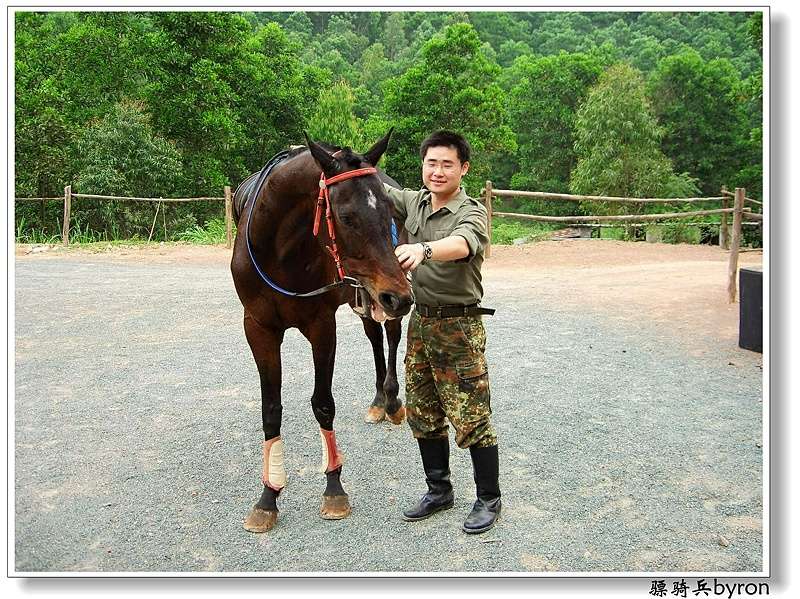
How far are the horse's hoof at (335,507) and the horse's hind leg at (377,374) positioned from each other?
3.82 feet

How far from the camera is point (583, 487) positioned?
313cm

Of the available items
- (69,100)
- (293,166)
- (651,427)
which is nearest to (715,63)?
(69,100)

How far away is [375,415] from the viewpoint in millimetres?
4086

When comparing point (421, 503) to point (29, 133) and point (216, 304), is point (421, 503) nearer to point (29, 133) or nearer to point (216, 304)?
point (216, 304)

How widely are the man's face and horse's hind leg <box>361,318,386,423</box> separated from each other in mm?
1711

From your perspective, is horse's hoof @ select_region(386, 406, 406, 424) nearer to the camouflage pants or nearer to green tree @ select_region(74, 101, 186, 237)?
the camouflage pants

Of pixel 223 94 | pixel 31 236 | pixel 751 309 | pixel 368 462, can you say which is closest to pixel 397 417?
pixel 368 462

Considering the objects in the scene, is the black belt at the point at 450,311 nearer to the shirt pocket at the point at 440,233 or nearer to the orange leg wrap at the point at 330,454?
the shirt pocket at the point at 440,233

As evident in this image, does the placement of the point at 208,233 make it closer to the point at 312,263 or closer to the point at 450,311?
the point at 312,263

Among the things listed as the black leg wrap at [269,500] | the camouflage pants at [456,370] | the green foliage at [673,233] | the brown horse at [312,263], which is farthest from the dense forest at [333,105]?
the black leg wrap at [269,500]

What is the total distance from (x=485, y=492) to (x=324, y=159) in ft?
5.04

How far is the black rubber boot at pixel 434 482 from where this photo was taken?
285 centimetres

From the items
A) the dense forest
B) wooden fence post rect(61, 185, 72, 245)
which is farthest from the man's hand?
wooden fence post rect(61, 185, 72, 245)

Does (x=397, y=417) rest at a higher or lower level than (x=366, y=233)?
lower
